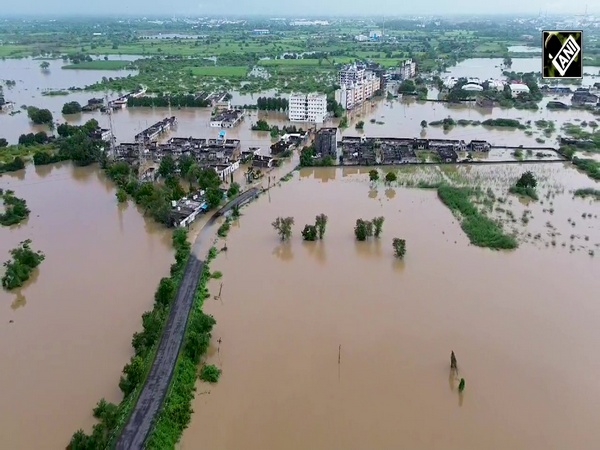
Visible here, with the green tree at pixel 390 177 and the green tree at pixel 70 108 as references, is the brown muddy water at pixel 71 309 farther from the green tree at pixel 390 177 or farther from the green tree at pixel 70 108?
the green tree at pixel 70 108

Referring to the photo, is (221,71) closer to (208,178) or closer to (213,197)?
(208,178)

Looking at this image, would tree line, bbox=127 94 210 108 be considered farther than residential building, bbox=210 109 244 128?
Yes

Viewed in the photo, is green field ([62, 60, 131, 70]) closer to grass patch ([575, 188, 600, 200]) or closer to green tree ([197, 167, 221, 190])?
green tree ([197, 167, 221, 190])

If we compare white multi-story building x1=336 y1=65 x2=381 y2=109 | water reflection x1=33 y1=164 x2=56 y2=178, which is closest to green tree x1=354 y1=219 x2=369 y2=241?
water reflection x1=33 y1=164 x2=56 y2=178

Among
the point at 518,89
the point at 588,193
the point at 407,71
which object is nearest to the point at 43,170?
the point at 588,193

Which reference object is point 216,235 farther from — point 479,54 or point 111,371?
point 479,54

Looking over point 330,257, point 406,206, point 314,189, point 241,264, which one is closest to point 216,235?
point 241,264
